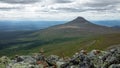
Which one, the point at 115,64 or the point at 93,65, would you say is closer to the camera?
the point at 115,64

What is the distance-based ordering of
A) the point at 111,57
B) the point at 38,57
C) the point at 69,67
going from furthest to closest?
the point at 38,57
the point at 69,67
the point at 111,57

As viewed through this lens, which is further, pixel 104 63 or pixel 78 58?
pixel 78 58

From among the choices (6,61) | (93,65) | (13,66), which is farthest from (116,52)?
(6,61)

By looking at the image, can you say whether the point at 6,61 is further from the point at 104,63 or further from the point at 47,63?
the point at 104,63

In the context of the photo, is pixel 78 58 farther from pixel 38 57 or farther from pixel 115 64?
pixel 38 57

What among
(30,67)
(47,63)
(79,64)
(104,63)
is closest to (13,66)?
(30,67)

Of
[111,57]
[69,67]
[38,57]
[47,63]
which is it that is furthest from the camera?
[38,57]

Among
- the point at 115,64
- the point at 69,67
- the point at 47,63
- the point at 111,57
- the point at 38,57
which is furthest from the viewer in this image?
the point at 38,57

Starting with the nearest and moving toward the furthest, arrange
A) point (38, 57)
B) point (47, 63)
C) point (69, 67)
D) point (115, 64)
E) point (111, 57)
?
point (115, 64), point (111, 57), point (69, 67), point (47, 63), point (38, 57)
